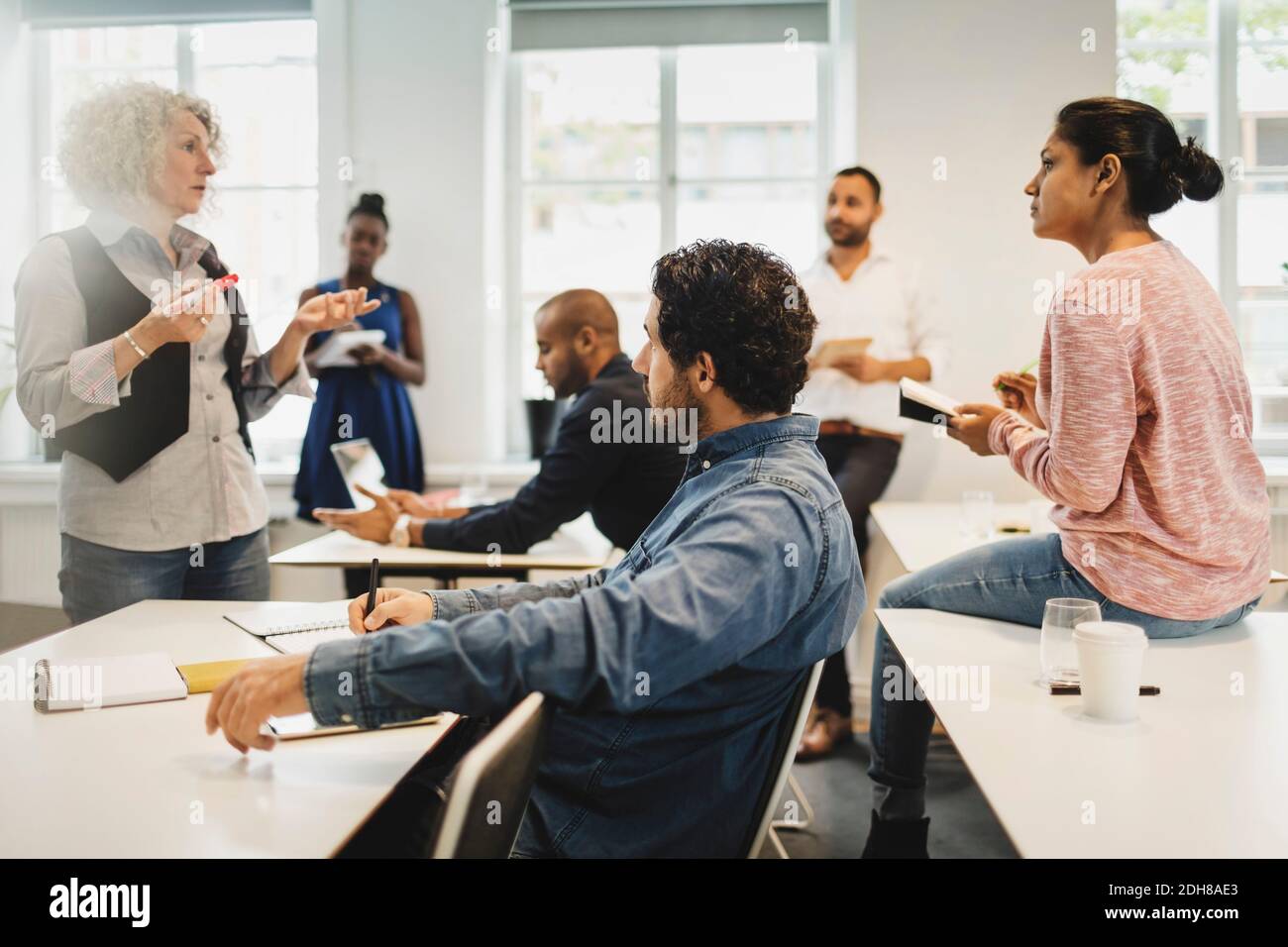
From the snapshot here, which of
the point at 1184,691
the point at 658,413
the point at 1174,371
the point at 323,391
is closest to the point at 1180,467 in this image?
the point at 1174,371

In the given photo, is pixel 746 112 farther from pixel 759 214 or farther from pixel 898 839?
pixel 898 839

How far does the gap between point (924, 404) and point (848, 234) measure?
5.73ft

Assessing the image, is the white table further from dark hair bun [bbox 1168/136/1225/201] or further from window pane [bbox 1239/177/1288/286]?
window pane [bbox 1239/177/1288/286]

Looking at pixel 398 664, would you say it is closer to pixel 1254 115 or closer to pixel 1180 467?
pixel 1180 467

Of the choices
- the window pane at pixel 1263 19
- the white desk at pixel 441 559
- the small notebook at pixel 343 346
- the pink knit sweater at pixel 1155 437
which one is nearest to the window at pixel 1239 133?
the window pane at pixel 1263 19

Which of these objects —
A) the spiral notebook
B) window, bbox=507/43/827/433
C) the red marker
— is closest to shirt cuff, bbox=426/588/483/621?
the spiral notebook

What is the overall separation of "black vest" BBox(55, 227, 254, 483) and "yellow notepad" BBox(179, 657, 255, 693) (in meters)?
0.78

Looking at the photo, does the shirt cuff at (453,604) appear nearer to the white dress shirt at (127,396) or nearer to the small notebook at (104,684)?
the small notebook at (104,684)

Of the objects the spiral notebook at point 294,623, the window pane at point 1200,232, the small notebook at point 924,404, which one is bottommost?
the spiral notebook at point 294,623

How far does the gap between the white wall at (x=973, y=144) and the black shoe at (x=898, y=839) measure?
→ 2187mm

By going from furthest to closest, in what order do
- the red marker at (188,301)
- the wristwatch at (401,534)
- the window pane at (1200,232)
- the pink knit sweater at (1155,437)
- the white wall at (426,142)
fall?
the window pane at (1200,232)
the white wall at (426,142)
the wristwatch at (401,534)
the red marker at (188,301)
the pink knit sweater at (1155,437)

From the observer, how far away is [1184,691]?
1562mm

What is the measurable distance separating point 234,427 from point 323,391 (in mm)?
1653

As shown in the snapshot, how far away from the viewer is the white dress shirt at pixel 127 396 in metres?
2.10
